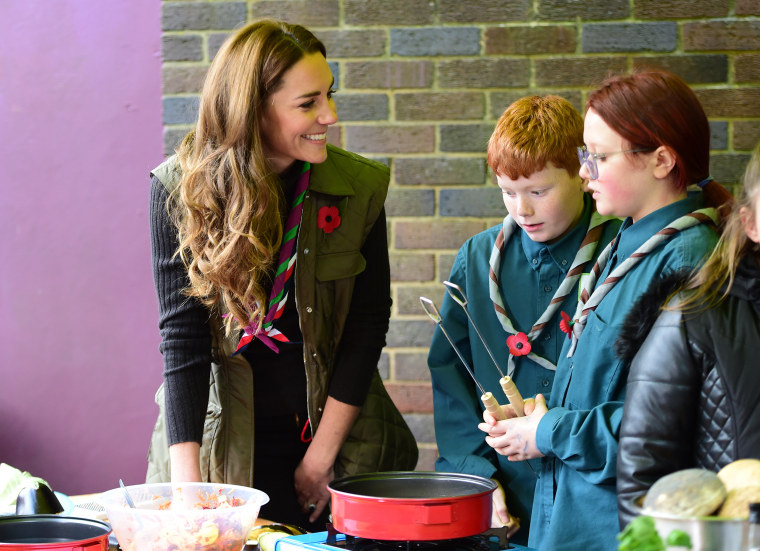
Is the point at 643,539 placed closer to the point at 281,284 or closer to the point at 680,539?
the point at 680,539

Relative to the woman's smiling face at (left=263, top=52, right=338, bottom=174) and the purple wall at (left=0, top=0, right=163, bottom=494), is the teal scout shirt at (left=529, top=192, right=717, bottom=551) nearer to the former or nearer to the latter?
the woman's smiling face at (left=263, top=52, right=338, bottom=174)

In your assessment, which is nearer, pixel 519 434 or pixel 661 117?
pixel 661 117

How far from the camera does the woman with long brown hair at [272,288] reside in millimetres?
1814

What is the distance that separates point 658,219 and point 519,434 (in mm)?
468

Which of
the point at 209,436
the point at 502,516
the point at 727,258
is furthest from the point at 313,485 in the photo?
the point at 727,258

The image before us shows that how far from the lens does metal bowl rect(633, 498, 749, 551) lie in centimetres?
91

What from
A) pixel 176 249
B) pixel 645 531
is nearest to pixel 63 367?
pixel 176 249

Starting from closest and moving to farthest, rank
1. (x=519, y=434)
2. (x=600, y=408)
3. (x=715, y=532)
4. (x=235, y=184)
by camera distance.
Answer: (x=715, y=532) < (x=600, y=408) < (x=519, y=434) < (x=235, y=184)

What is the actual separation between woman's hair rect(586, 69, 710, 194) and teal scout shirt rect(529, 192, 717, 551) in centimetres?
8

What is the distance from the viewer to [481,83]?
2779 millimetres

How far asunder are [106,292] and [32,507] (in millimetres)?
1526

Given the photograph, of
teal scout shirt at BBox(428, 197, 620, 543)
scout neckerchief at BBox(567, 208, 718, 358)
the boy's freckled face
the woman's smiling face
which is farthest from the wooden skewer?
the woman's smiling face

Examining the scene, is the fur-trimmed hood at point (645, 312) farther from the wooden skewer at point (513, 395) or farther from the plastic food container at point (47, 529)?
the plastic food container at point (47, 529)

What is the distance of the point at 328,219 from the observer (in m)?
1.96
